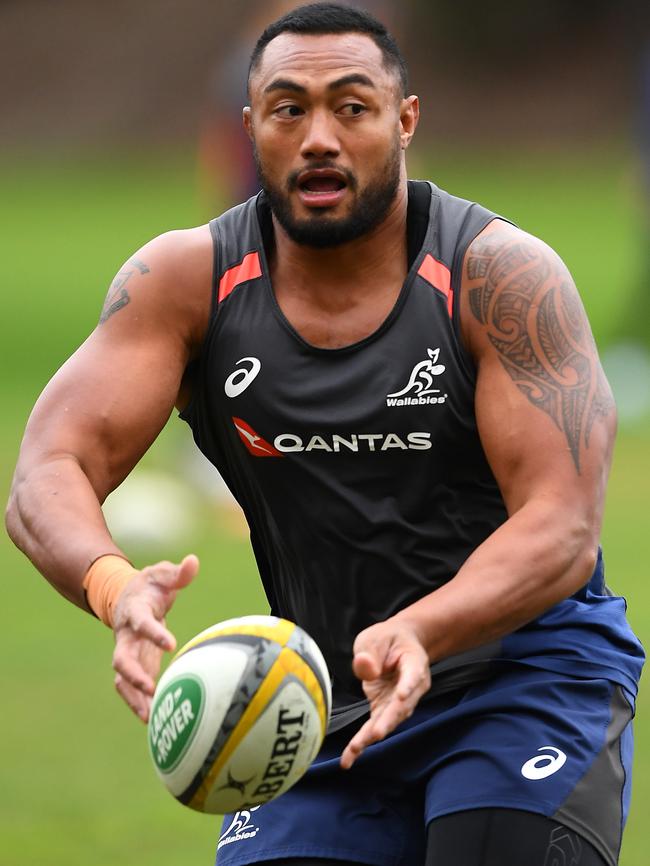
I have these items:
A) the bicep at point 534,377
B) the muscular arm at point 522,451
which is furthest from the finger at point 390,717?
the bicep at point 534,377

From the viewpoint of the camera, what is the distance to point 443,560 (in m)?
5.08

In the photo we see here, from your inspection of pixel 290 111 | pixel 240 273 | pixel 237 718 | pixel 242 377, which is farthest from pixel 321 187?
pixel 237 718

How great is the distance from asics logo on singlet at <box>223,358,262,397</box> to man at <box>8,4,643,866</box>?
0.01 m

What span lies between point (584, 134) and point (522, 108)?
172cm

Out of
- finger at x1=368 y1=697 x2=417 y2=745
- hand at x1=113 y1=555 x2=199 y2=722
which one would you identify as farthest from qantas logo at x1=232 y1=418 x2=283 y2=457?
finger at x1=368 y1=697 x2=417 y2=745

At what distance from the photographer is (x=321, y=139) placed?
498 centimetres

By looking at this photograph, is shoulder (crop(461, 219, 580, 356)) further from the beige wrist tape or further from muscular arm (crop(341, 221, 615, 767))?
the beige wrist tape

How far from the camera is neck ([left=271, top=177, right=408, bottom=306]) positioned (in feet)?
17.0

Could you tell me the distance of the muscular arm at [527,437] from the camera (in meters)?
4.55

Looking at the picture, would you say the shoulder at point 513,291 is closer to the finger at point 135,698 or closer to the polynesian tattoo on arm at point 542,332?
the polynesian tattoo on arm at point 542,332

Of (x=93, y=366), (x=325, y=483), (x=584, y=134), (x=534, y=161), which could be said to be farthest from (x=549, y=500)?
(x=584, y=134)

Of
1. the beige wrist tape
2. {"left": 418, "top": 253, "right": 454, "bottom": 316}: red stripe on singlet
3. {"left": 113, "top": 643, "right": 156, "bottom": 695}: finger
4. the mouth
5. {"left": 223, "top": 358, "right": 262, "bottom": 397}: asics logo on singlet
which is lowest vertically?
{"left": 113, "top": 643, "right": 156, "bottom": 695}: finger

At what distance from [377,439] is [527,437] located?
442 millimetres

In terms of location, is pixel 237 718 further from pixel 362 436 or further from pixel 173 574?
pixel 362 436
